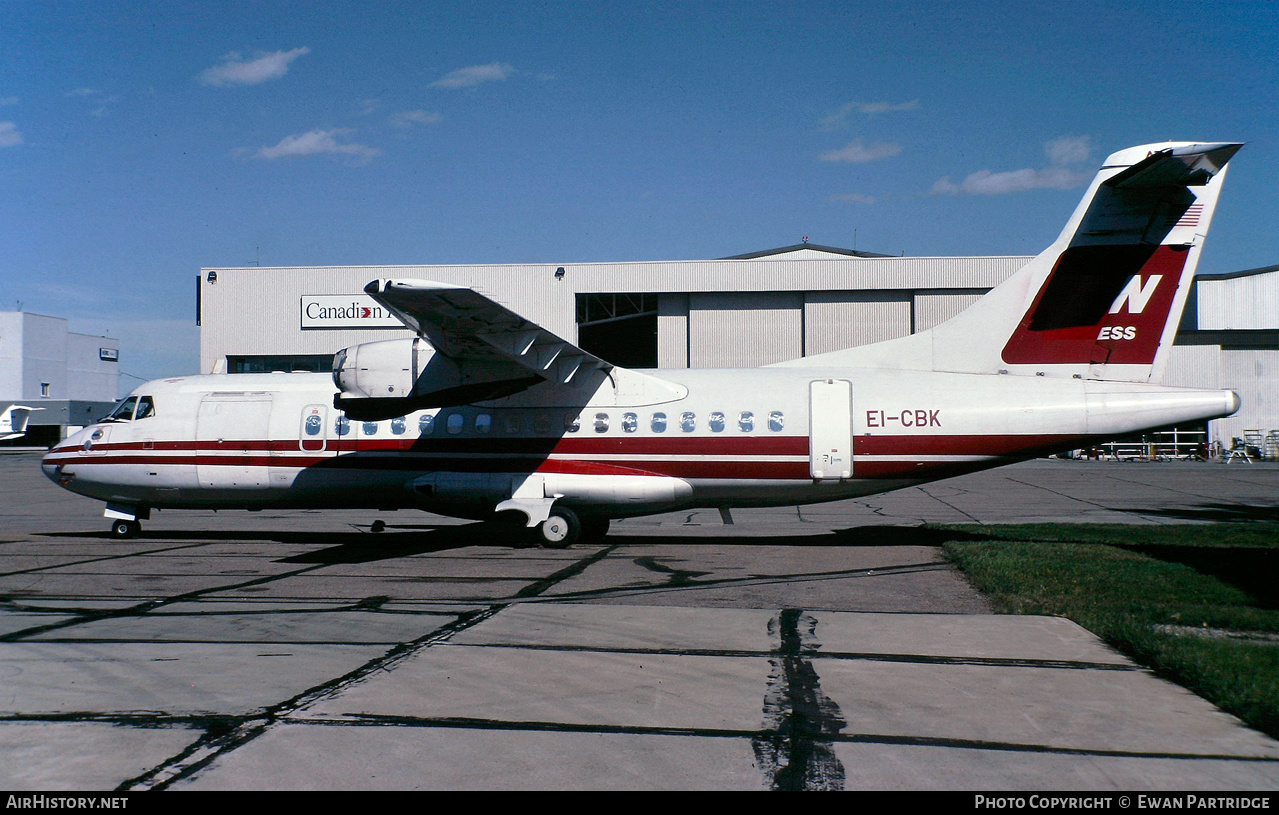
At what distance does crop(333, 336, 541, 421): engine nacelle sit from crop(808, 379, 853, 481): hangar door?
4.60 meters

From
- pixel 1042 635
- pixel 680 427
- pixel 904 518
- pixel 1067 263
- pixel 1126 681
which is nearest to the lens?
pixel 1126 681

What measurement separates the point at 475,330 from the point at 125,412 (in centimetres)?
761

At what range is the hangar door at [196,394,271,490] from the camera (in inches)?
607

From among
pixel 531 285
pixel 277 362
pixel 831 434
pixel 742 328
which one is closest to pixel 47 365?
pixel 277 362

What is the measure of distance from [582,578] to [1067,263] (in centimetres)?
869

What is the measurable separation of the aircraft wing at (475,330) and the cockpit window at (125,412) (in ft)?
20.5

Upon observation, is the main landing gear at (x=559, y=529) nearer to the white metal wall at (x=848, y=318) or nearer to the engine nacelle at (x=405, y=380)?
the engine nacelle at (x=405, y=380)

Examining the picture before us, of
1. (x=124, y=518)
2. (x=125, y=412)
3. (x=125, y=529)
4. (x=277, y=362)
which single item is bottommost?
(x=125, y=529)

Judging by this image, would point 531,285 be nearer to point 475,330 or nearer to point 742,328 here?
point 742,328

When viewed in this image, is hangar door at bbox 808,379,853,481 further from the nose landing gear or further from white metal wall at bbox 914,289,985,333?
white metal wall at bbox 914,289,985,333

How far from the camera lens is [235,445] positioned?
50.7 ft

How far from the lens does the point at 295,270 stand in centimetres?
4122

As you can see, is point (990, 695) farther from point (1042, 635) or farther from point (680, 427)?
point (680, 427)

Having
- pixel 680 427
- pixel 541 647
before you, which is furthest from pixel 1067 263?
pixel 541 647
